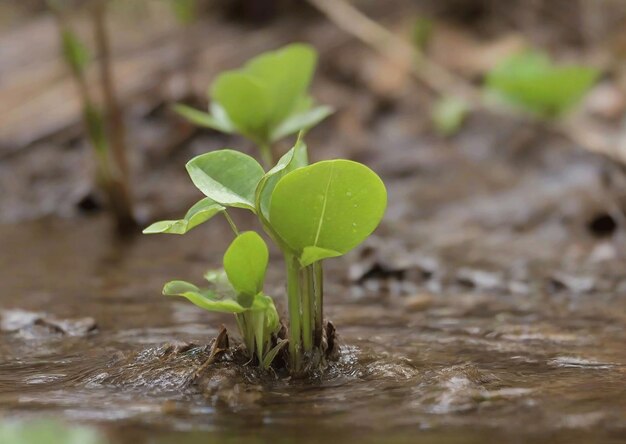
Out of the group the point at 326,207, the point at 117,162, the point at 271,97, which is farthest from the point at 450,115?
the point at 326,207

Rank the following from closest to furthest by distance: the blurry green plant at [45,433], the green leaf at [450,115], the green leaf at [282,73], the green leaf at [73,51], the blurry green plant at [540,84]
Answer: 1. the blurry green plant at [45,433]
2. the green leaf at [282,73]
3. the green leaf at [73,51]
4. the blurry green plant at [540,84]
5. the green leaf at [450,115]

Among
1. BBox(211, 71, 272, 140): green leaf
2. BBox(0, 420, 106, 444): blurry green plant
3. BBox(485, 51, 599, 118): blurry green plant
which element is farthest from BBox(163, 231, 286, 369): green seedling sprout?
BBox(485, 51, 599, 118): blurry green plant

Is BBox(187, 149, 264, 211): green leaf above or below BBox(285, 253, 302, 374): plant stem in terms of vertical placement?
above

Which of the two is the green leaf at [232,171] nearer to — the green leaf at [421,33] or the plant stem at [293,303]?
the plant stem at [293,303]

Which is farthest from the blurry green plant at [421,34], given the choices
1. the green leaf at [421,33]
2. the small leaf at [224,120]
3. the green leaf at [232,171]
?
the green leaf at [232,171]

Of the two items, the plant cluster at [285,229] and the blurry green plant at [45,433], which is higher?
the plant cluster at [285,229]

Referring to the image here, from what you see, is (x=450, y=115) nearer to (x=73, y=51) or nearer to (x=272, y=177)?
(x=73, y=51)

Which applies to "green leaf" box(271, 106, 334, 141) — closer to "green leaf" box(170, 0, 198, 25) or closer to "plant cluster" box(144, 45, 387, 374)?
"plant cluster" box(144, 45, 387, 374)
